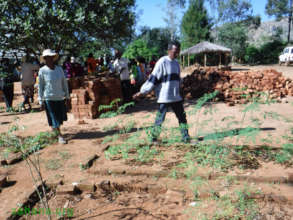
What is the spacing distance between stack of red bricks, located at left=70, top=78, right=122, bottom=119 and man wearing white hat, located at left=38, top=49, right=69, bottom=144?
73.9 inches

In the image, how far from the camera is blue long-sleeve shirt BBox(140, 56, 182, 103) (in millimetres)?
3793

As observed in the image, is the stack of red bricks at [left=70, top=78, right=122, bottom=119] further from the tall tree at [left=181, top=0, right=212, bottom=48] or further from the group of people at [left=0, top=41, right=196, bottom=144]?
the tall tree at [left=181, top=0, right=212, bottom=48]

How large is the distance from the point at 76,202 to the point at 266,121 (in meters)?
4.45

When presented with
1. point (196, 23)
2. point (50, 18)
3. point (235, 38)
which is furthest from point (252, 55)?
point (50, 18)

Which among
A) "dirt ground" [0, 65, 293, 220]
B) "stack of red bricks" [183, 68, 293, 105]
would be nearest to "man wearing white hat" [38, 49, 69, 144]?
"dirt ground" [0, 65, 293, 220]

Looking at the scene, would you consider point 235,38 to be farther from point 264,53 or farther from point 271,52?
point 271,52

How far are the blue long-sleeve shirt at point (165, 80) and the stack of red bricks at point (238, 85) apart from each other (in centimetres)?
419

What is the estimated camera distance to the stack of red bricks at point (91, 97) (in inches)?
259

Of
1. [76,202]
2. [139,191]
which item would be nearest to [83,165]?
[76,202]

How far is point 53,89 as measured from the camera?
445cm

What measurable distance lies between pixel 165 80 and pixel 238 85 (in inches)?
211

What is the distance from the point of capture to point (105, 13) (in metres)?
7.13

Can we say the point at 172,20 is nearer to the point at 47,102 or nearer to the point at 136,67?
the point at 136,67

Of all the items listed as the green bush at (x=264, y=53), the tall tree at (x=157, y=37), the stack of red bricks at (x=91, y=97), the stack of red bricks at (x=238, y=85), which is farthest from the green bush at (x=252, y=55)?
the stack of red bricks at (x=91, y=97)
